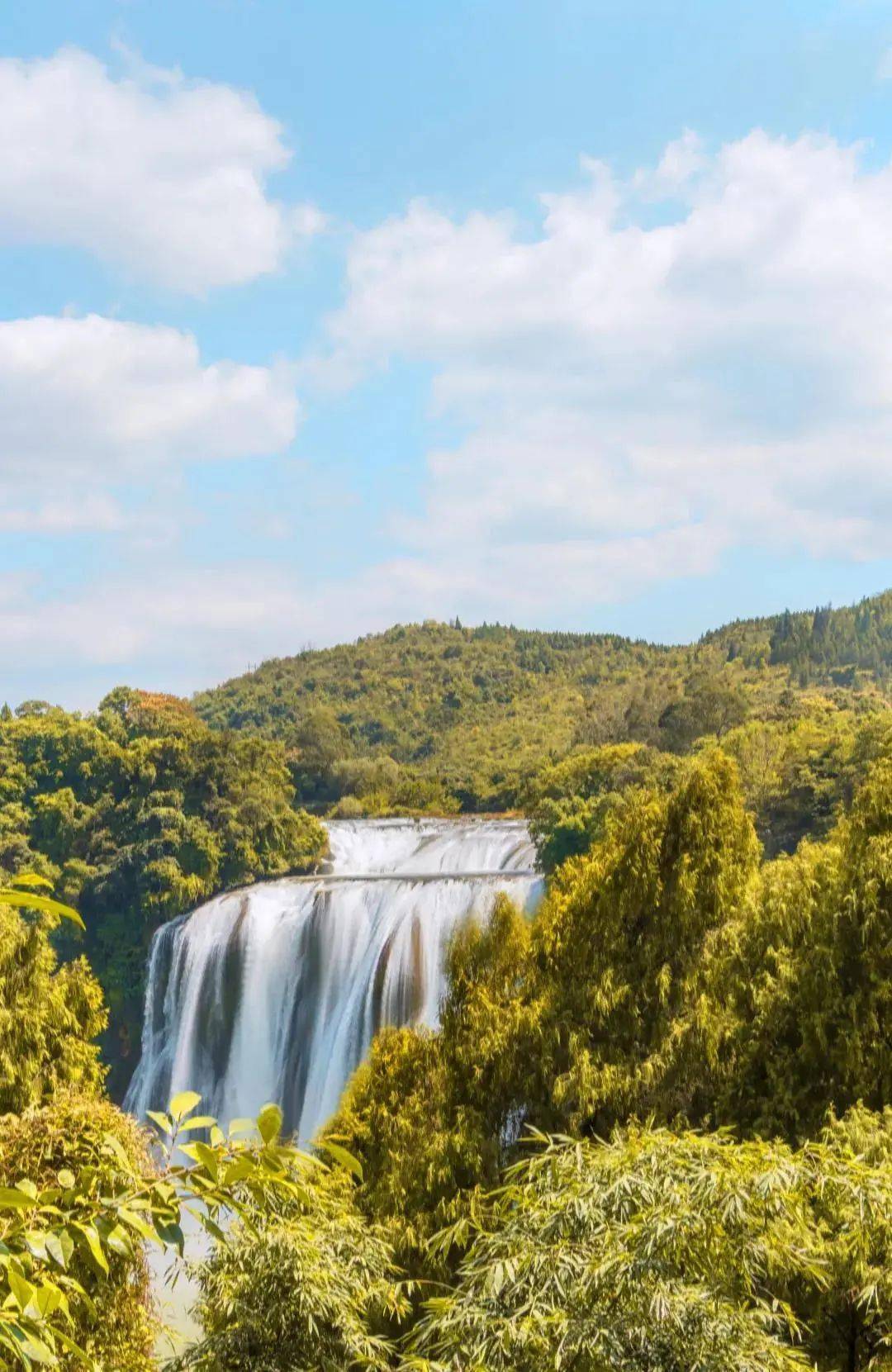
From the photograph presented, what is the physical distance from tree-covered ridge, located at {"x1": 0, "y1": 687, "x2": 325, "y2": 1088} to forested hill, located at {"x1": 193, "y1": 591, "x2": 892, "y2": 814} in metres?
10.8

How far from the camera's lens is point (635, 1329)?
10.7 ft

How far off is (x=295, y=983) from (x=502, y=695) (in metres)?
48.5

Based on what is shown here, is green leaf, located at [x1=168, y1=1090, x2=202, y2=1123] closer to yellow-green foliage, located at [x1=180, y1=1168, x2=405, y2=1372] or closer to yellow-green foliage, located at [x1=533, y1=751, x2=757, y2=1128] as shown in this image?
yellow-green foliage, located at [x1=180, y1=1168, x2=405, y2=1372]

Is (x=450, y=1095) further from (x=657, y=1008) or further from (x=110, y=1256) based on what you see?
(x=110, y=1256)

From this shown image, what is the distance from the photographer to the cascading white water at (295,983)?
18875 mm

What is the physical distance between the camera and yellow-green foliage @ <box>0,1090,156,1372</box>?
19.6ft

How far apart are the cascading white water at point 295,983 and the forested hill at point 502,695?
14.4 metres

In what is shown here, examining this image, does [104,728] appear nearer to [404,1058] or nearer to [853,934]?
[404,1058]

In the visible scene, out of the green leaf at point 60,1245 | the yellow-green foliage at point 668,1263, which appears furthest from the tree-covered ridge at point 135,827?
the green leaf at point 60,1245

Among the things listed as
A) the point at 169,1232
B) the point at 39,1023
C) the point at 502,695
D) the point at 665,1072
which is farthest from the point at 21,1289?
the point at 502,695

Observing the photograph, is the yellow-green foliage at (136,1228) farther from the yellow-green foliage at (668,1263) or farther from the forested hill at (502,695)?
the forested hill at (502,695)

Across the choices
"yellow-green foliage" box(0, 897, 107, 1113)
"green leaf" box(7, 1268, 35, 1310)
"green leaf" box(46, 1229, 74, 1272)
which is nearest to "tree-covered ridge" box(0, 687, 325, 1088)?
"yellow-green foliage" box(0, 897, 107, 1113)

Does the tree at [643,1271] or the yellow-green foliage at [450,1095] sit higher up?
the tree at [643,1271]

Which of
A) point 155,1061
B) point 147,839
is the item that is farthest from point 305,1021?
point 147,839
